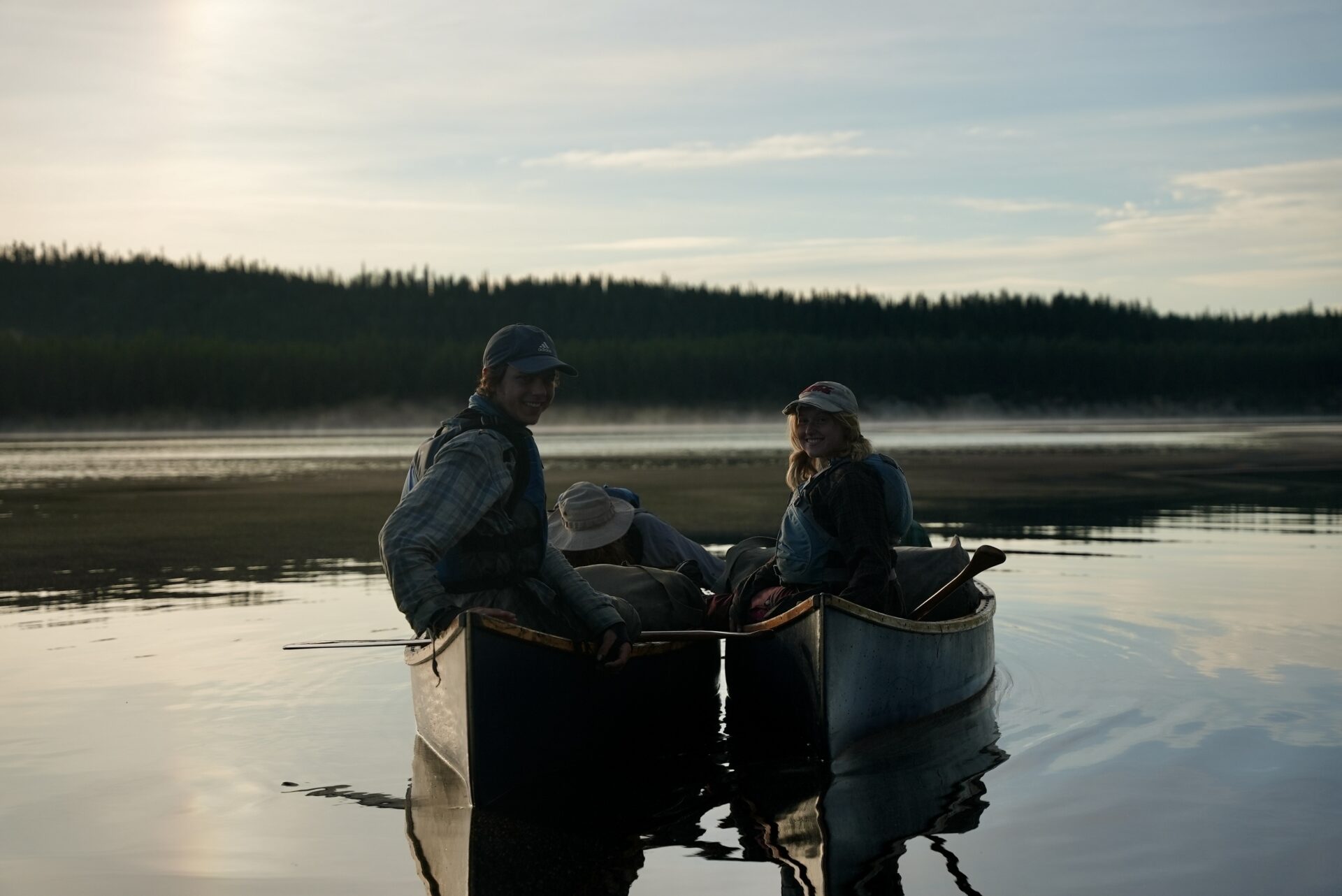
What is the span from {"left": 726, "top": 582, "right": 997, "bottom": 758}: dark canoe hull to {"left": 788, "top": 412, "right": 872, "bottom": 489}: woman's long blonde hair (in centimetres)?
85

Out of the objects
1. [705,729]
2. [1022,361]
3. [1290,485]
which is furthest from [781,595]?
[1022,361]

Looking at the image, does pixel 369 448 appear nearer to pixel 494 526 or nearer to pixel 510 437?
pixel 494 526

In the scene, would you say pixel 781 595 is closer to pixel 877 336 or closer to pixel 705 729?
Answer: pixel 705 729

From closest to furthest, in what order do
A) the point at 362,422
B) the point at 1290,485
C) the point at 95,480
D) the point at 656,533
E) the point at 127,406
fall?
the point at 656,533, the point at 1290,485, the point at 95,480, the point at 127,406, the point at 362,422

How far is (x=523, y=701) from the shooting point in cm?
691

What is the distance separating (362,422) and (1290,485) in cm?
9706

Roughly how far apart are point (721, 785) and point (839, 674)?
850mm

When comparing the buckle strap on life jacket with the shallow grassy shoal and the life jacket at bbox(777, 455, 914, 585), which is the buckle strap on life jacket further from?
the shallow grassy shoal

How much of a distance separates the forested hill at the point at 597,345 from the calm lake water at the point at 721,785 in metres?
104

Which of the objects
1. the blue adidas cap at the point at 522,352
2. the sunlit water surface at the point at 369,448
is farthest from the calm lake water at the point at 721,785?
the sunlit water surface at the point at 369,448

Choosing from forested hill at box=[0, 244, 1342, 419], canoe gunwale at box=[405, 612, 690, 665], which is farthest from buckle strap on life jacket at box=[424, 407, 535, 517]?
forested hill at box=[0, 244, 1342, 419]

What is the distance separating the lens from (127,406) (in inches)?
4341

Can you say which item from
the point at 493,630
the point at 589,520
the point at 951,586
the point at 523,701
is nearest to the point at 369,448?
the point at 589,520

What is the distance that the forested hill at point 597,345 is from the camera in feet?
372
